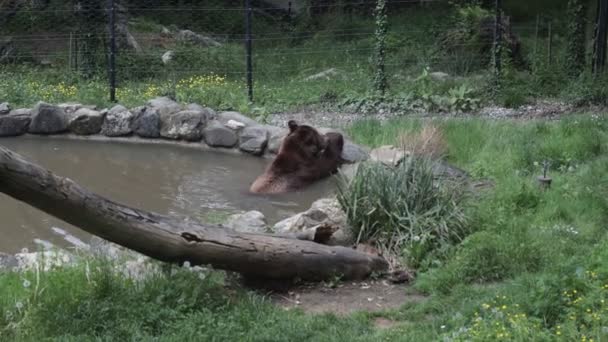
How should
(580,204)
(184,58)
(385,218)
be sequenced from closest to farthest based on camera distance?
1. (385,218)
2. (580,204)
3. (184,58)

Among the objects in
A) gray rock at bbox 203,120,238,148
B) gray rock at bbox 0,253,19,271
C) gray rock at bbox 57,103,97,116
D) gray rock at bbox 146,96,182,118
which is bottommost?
gray rock at bbox 203,120,238,148

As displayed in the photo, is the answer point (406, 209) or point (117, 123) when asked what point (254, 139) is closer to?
point (117, 123)

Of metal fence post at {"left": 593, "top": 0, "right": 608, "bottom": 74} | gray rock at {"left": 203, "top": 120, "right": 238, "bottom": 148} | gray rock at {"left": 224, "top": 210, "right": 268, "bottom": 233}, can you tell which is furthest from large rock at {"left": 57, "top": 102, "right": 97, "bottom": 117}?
metal fence post at {"left": 593, "top": 0, "right": 608, "bottom": 74}

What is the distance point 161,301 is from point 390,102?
9.00 meters

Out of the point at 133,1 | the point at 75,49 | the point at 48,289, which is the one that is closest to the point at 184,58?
the point at 75,49

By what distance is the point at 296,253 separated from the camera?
5.94m

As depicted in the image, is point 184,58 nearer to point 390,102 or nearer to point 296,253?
point 390,102

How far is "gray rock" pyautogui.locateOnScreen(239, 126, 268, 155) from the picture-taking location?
1159 centimetres

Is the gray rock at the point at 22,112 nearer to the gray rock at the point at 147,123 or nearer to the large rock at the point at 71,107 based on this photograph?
the large rock at the point at 71,107

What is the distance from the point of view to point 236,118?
1224cm

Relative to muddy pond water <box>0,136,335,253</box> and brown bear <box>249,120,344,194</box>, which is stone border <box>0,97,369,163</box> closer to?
muddy pond water <box>0,136,335,253</box>

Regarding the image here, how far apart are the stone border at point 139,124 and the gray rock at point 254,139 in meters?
0.07

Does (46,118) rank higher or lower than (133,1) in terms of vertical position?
lower

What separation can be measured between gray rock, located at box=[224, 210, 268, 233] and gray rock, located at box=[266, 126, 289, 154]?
380 cm
